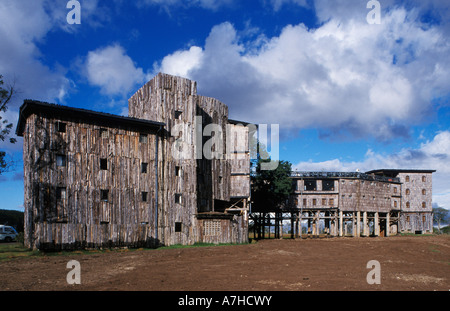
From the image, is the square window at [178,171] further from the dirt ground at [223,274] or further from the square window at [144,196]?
the dirt ground at [223,274]

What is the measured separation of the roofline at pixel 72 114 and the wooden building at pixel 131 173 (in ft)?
0.26

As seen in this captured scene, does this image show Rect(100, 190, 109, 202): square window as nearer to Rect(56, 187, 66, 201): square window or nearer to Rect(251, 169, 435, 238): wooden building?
Rect(56, 187, 66, 201): square window

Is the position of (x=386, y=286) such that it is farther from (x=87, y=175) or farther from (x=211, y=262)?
(x=87, y=175)

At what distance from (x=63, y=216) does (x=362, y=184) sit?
4958 centimetres

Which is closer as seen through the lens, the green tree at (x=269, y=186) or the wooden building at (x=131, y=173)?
the wooden building at (x=131, y=173)

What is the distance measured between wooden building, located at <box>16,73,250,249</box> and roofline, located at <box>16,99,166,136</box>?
3.1 inches

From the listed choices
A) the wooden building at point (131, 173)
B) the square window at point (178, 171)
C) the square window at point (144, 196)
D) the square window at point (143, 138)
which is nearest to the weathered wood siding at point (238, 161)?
the wooden building at point (131, 173)

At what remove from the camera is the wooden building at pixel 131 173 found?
27.5m

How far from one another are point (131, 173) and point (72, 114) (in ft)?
24.4

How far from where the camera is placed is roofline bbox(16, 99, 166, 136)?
2745 cm

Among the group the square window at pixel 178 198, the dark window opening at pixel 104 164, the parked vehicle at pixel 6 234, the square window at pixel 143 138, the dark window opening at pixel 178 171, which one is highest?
the square window at pixel 143 138

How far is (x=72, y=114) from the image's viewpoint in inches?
1150

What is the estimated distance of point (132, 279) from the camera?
621 inches
